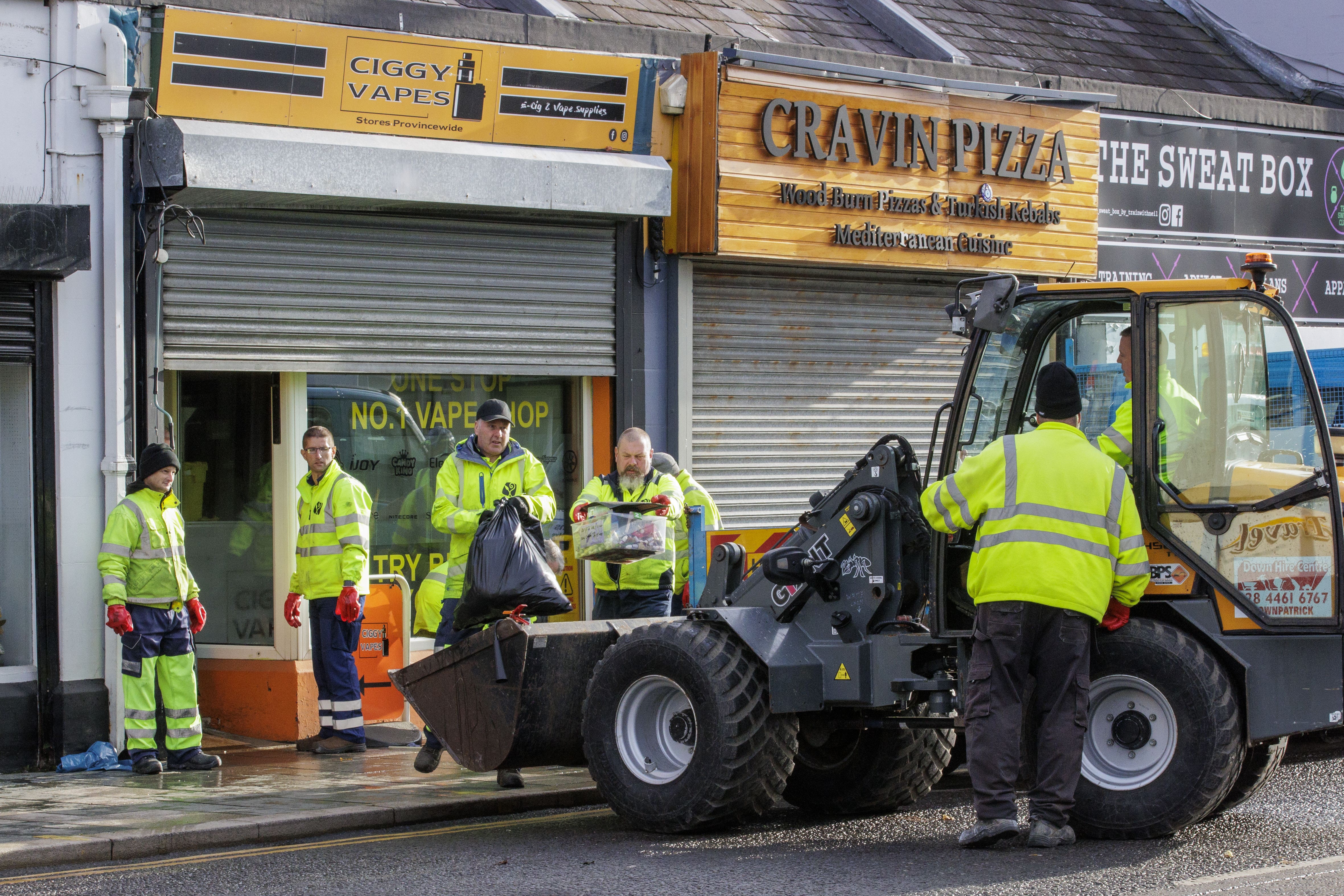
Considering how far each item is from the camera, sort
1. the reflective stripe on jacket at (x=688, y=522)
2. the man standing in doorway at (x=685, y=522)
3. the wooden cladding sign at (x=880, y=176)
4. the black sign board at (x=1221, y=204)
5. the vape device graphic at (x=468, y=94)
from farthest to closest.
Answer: the black sign board at (x=1221, y=204)
the wooden cladding sign at (x=880, y=176)
the vape device graphic at (x=468, y=94)
the reflective stripe on jacket at (x=688, y=522)
the man standing in doorway at (x=685, y=522)

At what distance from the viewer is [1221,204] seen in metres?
15.6

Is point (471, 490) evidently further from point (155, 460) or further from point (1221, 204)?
point (1221, 204)

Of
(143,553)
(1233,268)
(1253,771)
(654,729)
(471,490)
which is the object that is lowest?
(1253,771)

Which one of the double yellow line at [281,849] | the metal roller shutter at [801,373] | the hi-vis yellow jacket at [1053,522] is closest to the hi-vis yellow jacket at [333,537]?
the double yellow line at [281,849]

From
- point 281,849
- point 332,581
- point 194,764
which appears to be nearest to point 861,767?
point 281,849

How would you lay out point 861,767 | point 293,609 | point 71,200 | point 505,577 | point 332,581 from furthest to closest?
point 293,609 → point 332,581 → point 71,200 → point 505,577 → point 861,767

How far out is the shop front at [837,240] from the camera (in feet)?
39.6

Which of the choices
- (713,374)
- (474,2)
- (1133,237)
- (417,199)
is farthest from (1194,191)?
(417,199)

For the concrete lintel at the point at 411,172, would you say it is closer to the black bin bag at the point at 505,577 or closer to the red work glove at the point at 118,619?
the red work glove at the point at 118,619

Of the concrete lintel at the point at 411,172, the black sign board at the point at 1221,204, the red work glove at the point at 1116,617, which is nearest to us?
the red work glove at the point at 1116,617

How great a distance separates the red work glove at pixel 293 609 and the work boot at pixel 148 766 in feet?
4.29

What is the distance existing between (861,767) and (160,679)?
4.20 m

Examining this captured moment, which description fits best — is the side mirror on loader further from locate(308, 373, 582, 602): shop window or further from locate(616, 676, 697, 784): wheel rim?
locate(308, 373, 582, 602): shop window

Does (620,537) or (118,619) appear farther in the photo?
(118,619)
